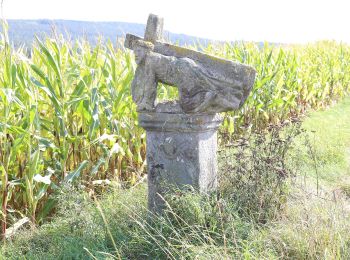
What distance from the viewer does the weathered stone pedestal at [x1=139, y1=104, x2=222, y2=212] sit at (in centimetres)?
359

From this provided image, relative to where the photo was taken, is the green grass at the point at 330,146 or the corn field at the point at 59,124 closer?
the corn field at the point at 59,124

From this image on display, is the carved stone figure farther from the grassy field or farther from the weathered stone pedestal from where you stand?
the grassy field

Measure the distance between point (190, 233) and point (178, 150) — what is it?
26.0 inches

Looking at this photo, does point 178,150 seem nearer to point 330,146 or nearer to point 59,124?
point 59,124

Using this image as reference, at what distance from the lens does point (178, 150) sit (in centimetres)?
366

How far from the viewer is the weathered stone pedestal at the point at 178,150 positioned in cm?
359

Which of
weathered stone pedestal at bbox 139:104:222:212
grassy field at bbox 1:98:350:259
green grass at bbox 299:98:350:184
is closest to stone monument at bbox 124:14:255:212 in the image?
weathered stone pedestal at bbox 139:104:222:212

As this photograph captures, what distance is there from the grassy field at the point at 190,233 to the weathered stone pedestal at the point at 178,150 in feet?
0.56

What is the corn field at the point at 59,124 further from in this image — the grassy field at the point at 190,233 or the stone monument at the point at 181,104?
the stone monument at the point at 181,104

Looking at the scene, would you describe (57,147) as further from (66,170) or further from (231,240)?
(231,240)

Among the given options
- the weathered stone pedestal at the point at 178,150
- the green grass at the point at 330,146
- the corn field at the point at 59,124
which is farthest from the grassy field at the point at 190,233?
the green grass at the point at 330,146

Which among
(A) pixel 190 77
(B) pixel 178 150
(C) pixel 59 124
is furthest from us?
(C) pixel 59 124

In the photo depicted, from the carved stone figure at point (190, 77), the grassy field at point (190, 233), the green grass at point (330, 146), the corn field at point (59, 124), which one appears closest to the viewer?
the grassy field at point (190, 233)

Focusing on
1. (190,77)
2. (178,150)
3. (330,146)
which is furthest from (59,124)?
(330,146)
